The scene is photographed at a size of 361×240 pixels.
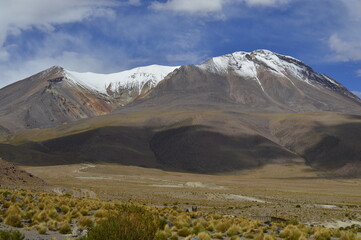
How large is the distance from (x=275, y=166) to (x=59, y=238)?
154410 millimetres

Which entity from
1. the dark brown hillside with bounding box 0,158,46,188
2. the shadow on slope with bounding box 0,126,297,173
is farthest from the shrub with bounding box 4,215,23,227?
the shadow on slope with bounding box 0,126,297,173

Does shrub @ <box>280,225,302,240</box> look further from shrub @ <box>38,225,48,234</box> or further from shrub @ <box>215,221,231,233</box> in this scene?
shrub @ <box>38,225,48,234</box>

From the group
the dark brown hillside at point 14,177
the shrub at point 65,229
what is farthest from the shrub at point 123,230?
the dark brown hillside at point 14,177

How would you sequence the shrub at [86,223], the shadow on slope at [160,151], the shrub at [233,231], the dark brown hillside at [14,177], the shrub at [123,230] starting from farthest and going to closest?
the shadow on slope at [160,151] → the dark brown hillside at [14,177] → the shrub at [233,231] → the shrub at [86,223] → the shrub at [123,230]

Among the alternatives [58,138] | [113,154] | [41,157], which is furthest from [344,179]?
[58,138]

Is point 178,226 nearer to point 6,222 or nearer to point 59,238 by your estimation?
point 59,238

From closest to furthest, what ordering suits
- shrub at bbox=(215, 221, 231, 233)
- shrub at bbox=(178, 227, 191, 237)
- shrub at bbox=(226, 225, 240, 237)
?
shrub at bbox=(178, 227, 191, 237), shrub at bbox=(226, 225, 240, 237), shrub at bbox=(215, 221, 231, 233)

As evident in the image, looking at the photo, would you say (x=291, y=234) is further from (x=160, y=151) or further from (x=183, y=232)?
(x=160, y=151)

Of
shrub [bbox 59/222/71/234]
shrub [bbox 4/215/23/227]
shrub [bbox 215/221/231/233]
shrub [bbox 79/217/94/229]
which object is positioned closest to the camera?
shrub [bbox 59/222/71/234]

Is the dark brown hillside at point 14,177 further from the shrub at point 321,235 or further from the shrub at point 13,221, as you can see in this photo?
the shrub at point 321,235

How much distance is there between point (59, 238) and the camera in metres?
15.7

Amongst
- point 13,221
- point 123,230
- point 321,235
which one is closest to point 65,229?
point 13,221

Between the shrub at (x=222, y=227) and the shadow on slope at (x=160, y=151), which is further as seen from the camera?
the shadow on slope at (x=160, y=151)

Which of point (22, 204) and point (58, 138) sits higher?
point (58, 138)
